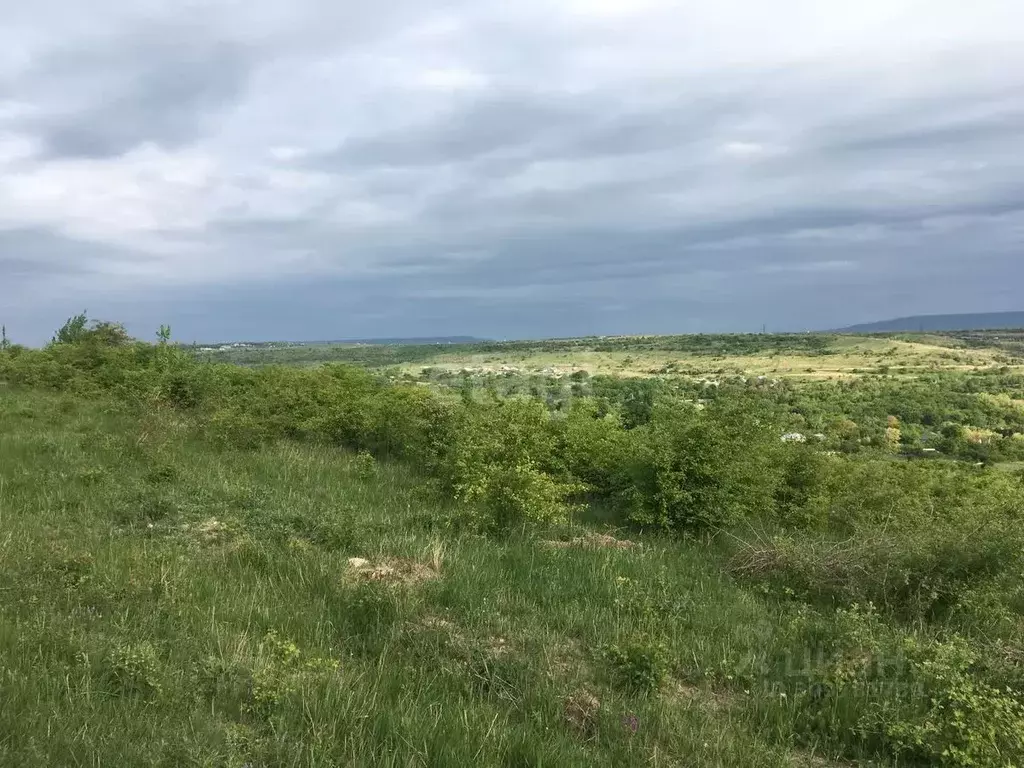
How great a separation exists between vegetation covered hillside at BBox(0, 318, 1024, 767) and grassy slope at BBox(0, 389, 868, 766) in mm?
23

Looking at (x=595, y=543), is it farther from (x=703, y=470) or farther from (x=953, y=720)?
(x=953, y=720)

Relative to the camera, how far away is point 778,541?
297 inches

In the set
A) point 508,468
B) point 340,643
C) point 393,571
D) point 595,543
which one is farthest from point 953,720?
point 508,468

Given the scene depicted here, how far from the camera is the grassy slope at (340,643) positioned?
3.38 meters

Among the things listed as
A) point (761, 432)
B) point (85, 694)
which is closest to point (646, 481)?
point (761, 432)

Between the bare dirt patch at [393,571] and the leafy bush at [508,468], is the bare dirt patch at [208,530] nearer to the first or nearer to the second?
the bare dirt patch at [393,571]

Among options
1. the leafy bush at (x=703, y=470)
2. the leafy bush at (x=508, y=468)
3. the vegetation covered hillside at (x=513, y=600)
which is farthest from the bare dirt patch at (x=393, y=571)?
the leafy bush at (x=703, y=470)

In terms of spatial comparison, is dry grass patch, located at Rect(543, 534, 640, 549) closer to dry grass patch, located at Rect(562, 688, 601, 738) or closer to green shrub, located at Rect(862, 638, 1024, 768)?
dry grass patch, located at Rect(562, 688, 601, 738)

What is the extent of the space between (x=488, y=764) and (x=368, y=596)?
90.6 inches

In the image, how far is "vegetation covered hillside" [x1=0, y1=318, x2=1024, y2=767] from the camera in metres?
3.59

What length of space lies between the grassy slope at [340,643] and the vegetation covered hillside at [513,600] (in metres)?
0.02

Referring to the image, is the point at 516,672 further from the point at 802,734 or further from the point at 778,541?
the point at 778,541

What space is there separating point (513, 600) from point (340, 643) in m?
1.66

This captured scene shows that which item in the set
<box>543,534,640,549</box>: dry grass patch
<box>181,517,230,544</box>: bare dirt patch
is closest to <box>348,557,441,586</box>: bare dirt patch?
<box>181,517,230,544</box>: bare dirt patch
